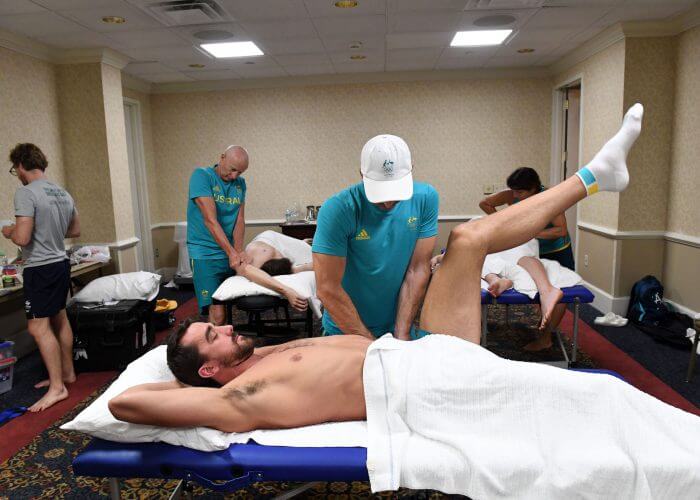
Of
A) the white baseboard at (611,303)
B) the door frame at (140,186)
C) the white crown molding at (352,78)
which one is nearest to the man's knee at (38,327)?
the door frame at (140,186)

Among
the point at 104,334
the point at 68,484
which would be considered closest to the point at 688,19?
the point at 104,334

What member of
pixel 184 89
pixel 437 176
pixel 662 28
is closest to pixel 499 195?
pixel 662 28

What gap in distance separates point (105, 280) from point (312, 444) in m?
2.74

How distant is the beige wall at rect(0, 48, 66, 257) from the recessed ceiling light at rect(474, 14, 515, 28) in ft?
11.4

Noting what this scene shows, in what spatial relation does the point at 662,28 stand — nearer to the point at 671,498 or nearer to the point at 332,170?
the point at 332,170

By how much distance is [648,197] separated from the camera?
13.6 feet

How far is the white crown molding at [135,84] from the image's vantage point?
545 cm

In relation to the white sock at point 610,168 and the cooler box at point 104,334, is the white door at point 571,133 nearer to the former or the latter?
the white sock at point 610,168

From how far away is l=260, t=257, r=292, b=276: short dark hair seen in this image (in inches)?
135

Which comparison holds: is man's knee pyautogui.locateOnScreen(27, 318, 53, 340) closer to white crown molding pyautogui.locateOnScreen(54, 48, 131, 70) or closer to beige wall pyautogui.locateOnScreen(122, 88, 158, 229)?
white crown molding pyautogui.locateOnScreen(54, 48, 131, 70)

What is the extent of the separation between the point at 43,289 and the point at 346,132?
391 centimetres

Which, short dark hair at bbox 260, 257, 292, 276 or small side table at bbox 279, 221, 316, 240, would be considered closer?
short dark hair at bbox 260, 257, 292, 276

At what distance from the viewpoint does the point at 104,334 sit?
10.9 ft

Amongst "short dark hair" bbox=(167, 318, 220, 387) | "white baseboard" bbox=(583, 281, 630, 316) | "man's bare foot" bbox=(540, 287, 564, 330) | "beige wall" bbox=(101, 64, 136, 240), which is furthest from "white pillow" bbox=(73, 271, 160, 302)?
"white baseboard" bbox=(583, 281, 630, 316)
